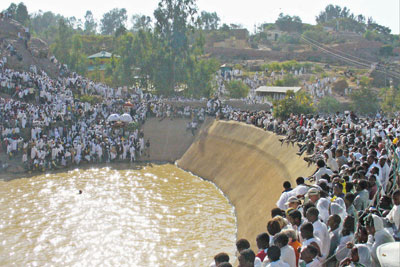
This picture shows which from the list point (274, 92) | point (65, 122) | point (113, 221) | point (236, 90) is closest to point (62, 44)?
point (236, 90)

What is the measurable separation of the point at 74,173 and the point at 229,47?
53.4 metres

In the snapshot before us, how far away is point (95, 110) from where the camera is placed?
3450cm

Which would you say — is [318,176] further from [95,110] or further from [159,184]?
[95,110]

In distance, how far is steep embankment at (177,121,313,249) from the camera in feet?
59.3

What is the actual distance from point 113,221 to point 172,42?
85.4ft

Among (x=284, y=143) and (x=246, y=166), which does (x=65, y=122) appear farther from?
(x=284, y=143)

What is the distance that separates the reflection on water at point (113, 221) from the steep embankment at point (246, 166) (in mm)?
860

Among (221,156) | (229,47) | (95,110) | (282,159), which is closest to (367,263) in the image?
(282,159)

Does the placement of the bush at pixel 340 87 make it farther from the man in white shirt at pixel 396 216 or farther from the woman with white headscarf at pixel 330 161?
the man in white shirt at pixel 396 216

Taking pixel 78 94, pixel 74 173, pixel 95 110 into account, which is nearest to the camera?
pixel 74 173

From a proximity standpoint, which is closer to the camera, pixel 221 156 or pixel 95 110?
pixel 221 156

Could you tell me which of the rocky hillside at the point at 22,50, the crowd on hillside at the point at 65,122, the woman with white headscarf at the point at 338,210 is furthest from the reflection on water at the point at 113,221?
the rocky hillside at the point at 22,50

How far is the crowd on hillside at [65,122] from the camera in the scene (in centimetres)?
2955

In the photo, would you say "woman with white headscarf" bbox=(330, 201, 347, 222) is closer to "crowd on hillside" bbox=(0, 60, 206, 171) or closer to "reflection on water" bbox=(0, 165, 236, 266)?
"reflection on water" bbox=(0, 165, 236, 266)
